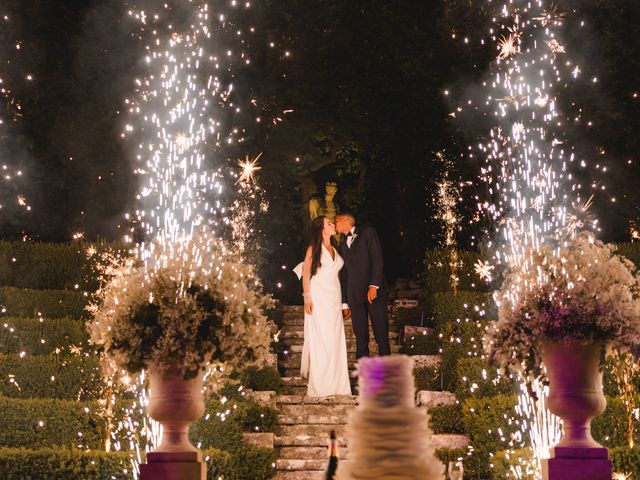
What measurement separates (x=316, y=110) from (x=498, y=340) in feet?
33.5

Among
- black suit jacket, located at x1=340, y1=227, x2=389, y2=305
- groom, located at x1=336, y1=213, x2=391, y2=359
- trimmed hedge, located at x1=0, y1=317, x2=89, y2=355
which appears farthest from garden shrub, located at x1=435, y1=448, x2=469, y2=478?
trimmed hedge, located at x1=0, y1=317, x2=89, y2=355

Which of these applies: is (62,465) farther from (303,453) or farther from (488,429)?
(488,429)

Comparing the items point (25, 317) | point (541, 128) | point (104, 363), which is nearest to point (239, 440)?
point (104, 363)

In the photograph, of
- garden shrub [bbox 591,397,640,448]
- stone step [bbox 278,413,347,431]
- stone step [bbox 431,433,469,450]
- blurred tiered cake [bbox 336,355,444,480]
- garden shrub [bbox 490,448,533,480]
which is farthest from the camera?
stone step [bbox 278,413,347,431]

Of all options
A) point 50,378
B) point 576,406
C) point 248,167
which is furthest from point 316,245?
point 576,406

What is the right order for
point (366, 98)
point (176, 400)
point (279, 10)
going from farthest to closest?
point (366, 98)
point (279, 10)
point (176, 400)

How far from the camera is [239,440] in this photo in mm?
9062

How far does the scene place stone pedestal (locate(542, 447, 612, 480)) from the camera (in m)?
5.99

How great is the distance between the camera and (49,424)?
29.4ft

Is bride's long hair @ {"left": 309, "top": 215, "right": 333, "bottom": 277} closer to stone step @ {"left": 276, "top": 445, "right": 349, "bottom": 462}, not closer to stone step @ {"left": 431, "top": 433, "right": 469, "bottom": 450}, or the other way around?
stone step @ {"left": 276, "top": 445, "right": 349, "bottom": 462}

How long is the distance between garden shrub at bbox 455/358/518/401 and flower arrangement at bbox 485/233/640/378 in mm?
→ 3214

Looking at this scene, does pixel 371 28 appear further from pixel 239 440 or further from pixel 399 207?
pixel 239 440

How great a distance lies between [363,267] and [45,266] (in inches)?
190

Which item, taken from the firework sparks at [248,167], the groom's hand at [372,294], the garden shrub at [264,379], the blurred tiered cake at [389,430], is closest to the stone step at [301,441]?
the garden shrub at [264,379]
